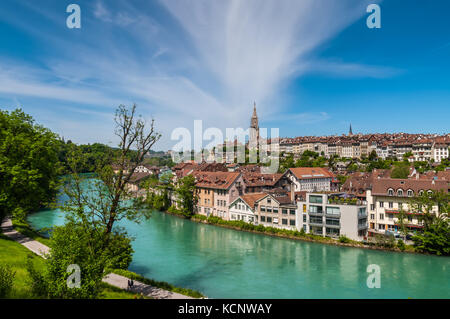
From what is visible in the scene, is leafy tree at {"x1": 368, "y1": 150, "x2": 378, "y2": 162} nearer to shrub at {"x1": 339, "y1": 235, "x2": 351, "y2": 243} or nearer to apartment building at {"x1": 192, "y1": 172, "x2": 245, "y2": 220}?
apartment building at {"x1": 192, "y1": 172, "x2": 245, "y2": 220}

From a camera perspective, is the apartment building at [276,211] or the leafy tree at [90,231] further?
the apartment building at [276,211]

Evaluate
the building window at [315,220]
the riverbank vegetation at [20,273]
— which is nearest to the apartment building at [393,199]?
the building window at [315,220]

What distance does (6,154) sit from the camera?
780 inches

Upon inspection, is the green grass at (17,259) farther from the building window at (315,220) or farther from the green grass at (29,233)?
the building window at (315,220)

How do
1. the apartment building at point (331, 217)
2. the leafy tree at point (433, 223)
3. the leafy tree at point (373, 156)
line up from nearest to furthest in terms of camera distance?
the leafy tree at point (433, 223) < the apartment building at point (331, 217) < the leafy tree at point (373, 156)

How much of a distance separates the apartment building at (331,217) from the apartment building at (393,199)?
1788 millimetres

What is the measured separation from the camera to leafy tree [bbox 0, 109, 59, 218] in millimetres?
19016

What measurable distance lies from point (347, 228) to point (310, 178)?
25.1 metres

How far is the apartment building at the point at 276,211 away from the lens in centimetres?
2817

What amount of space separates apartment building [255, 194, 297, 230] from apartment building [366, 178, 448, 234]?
23.0 feet

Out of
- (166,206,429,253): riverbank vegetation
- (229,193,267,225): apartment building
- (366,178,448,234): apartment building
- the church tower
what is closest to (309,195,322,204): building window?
(166,206,429,253): riverbank vegetation
